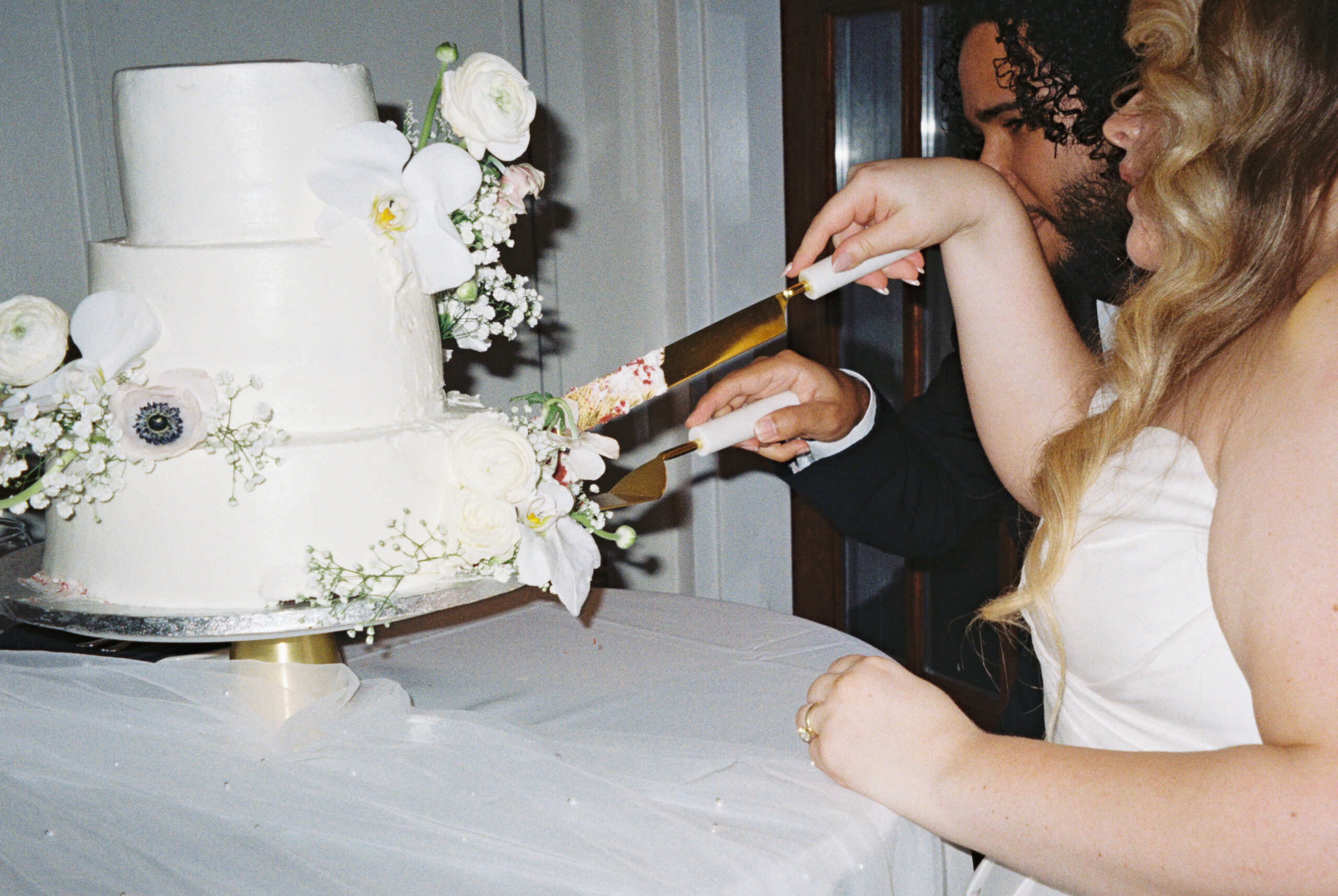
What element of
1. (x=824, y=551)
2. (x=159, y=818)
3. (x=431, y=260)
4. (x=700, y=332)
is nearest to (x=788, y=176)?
(x=824, y=551)

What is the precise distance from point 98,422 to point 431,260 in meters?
0.32

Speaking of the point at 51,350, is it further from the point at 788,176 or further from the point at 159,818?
the point at 788,176

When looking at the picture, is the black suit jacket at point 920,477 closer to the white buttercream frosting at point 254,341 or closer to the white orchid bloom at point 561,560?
the white orchid bloom at point 561,560

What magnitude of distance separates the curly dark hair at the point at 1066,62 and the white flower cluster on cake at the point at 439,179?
2.84 feet

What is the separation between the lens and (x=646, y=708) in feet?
3.64

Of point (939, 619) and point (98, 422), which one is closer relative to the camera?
point (98, 422)

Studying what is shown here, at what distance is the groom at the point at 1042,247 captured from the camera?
1.51 metres

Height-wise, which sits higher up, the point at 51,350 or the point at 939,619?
the point at 51,350

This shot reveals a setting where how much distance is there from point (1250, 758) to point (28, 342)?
1.02 m

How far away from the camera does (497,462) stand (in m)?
0.98

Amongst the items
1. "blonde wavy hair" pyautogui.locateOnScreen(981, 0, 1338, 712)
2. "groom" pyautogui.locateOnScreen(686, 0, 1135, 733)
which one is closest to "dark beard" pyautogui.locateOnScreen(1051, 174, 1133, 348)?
"groom" pyautogui.locateOnScreen(686, 0, 1135, 733)

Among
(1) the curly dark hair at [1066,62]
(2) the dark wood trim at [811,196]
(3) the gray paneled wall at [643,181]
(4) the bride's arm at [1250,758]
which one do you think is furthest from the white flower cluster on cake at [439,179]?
(2) the dark wood trim at [811,196]

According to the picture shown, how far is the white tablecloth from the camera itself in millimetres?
821

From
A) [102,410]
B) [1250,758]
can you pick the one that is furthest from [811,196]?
[1250,758]
